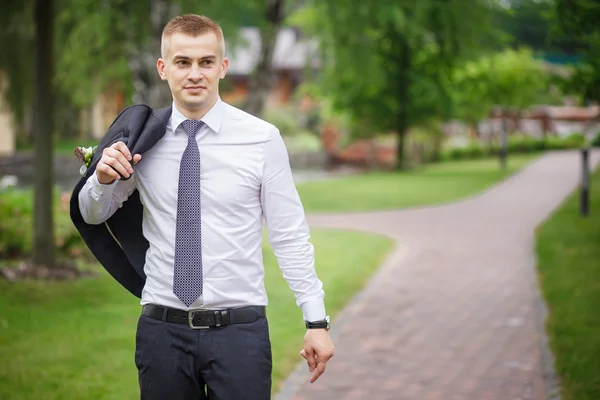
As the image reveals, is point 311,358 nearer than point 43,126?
Yes

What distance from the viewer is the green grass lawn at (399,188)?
20375mm

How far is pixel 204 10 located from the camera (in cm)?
1098

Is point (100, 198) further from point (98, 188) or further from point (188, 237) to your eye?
point (188, 237)

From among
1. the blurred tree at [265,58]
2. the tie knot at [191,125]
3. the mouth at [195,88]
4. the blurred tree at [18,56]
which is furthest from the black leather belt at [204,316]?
the blurred tree at [265,58]

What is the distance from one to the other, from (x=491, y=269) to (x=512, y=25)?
59.7m

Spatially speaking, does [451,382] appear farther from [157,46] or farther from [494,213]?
[494,213]

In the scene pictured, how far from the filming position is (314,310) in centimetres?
306

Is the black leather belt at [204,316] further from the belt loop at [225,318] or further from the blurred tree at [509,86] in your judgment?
the blurred tree at [509,86]

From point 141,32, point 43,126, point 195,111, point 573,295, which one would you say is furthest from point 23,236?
point 195,111

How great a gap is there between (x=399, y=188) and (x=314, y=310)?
2183 centimetres

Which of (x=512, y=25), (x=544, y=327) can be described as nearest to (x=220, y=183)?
(x=544, y=327)

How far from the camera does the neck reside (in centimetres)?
302

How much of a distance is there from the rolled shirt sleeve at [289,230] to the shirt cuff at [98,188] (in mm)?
515

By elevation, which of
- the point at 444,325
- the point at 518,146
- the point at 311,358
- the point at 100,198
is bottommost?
the point at 518,146
